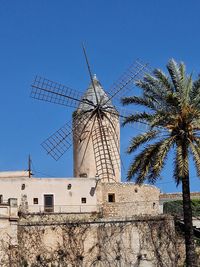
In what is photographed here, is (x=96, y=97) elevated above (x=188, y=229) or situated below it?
above

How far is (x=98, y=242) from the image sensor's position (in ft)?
116

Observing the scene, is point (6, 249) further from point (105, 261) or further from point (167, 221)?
point (167, 221)

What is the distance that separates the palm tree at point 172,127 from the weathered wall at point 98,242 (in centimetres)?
699

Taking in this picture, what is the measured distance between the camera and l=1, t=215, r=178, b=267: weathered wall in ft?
114

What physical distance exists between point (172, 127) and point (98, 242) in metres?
9.70

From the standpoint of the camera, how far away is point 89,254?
115ft

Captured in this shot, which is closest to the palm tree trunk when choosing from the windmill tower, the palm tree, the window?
the palm tree

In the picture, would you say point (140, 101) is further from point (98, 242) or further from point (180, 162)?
point (98, 242)

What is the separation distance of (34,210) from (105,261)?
7.05 metres

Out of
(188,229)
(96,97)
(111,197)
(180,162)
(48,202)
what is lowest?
(188,229)

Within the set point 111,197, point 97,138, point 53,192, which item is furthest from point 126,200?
point 97,138

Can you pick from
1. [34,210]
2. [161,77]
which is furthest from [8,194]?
[161,77]

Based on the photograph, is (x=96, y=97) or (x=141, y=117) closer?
(x=141, y=117)

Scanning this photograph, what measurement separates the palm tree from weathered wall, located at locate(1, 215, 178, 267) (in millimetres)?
6991
